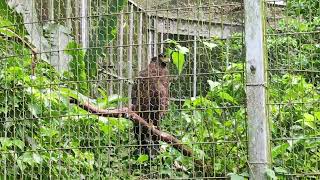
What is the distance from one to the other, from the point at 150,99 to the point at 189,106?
1.23 metres

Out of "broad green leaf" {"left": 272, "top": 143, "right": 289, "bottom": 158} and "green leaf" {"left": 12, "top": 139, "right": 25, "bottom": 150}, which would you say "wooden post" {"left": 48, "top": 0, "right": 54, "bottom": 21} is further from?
"broad green leaf" {"left": 272, "top": 143, "right": 289, "bottom": 158}

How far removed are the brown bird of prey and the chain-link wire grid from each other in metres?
0.69

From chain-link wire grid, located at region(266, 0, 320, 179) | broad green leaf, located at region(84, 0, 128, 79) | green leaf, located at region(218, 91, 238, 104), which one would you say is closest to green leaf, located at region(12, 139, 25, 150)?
broad green leaf, located at region(84, 0, 128, 79)

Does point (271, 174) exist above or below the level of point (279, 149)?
below

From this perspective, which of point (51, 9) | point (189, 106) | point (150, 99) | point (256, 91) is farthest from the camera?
point (51, 9)

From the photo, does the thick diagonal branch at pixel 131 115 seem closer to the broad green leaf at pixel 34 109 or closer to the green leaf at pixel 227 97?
the broad green leaf at pixel 34 109

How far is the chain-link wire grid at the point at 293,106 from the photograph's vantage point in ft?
11.0

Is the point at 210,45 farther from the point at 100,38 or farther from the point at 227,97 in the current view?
the point at 100,38

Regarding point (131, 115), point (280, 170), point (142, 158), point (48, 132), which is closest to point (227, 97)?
point (280, 170)

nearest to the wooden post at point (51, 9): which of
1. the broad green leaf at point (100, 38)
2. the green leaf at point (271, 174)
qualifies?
the broad green leaf at point (100, 38)

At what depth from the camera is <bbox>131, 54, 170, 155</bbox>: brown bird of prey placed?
3.91 metres

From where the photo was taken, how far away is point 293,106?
140 inches

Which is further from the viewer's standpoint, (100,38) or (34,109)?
(100,38)

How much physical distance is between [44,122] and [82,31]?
4.57 feet
